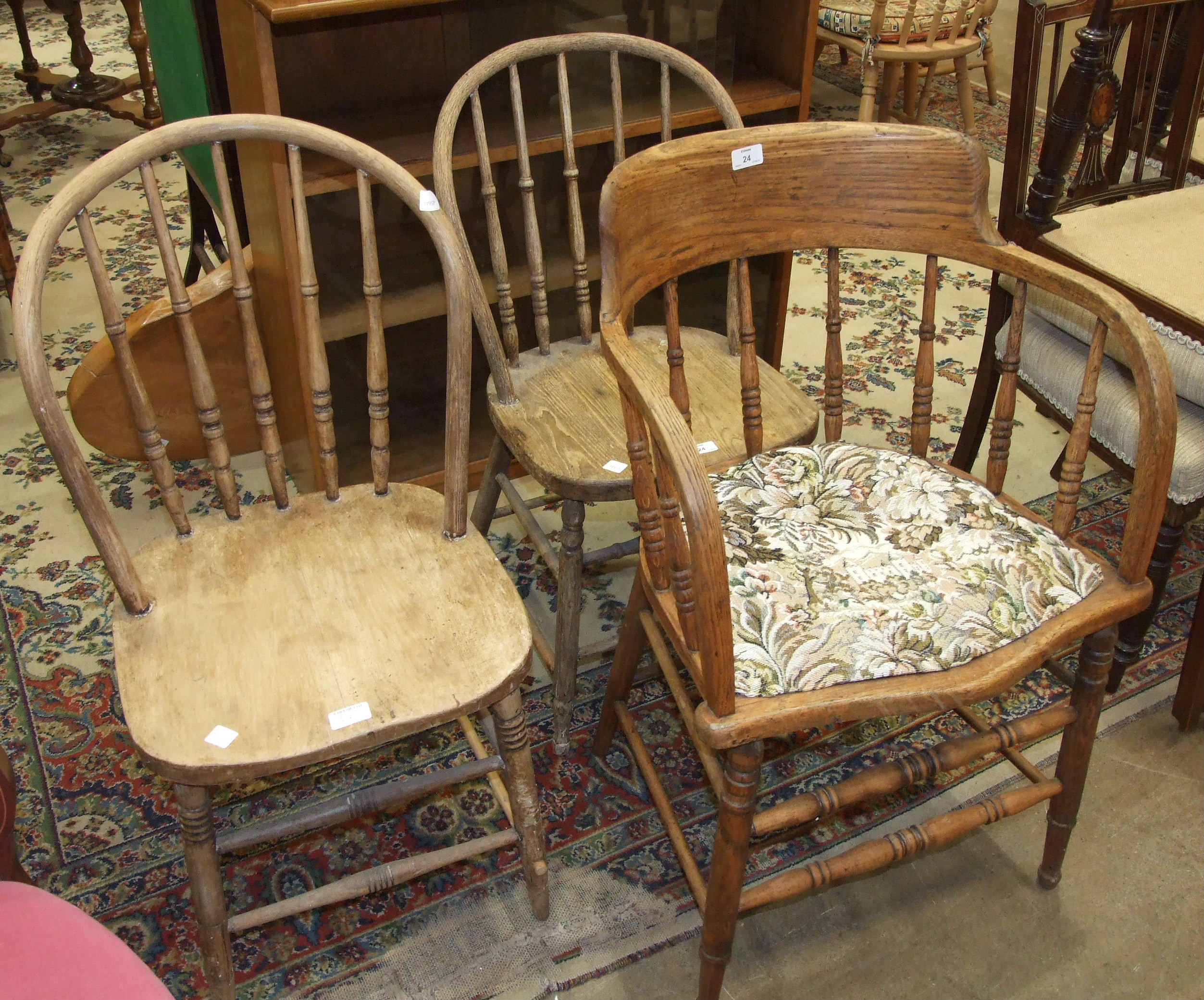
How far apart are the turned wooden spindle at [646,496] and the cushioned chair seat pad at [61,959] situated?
0.64m

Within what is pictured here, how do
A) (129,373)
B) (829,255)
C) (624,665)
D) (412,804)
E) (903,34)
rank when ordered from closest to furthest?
1. (129,373)
2. (829,255)
3. (624,665)
4. (412,804)
5. (903,34)

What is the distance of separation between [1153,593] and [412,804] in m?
1.14

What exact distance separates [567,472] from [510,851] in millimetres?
573

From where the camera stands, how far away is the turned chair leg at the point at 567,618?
5.23 feet

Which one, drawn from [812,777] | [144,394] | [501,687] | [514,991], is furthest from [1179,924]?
[144,394]

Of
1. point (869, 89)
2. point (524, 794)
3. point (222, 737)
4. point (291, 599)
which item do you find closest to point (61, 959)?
point (222, 737)

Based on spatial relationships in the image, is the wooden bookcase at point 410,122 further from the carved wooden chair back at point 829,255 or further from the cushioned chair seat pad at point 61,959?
the cushioned chair seat pad at point 61,959

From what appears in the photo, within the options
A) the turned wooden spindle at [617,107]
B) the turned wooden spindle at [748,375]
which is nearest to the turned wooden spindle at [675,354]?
the turned wooden spindle at [748,375]

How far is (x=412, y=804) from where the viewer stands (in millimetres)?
1690

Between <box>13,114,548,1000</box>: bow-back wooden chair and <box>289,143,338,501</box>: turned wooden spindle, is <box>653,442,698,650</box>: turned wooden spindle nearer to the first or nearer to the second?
<box>13,114,548,1000</box>: bow-back wooden chair

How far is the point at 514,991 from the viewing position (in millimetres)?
1448

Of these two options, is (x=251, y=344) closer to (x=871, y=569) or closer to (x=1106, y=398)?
(x=871, y=569)

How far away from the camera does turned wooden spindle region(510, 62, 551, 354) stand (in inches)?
63.2

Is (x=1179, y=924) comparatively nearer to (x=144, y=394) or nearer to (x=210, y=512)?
(x=144, y=394)
